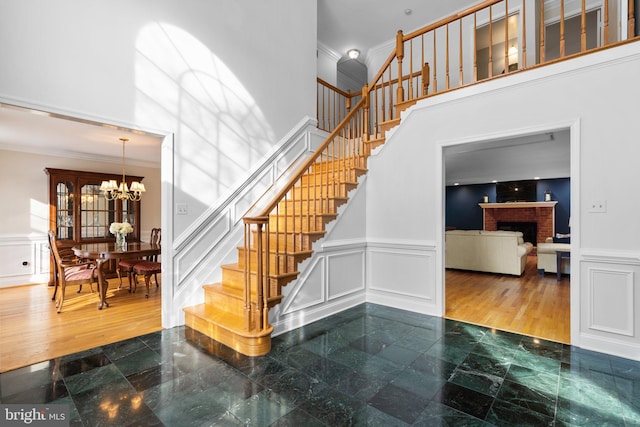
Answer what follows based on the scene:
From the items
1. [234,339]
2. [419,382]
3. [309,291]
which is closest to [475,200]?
[309,291]

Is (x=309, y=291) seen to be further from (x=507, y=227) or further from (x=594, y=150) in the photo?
(x=507, y=227)

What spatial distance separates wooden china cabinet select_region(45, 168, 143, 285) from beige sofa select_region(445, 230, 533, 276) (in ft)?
22.9

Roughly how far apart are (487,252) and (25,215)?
8809mm

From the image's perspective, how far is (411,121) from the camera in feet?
12.9

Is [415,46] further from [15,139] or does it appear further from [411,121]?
[15,139]

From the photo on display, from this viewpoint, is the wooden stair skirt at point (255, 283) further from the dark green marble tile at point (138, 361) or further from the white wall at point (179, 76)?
the dark green marble tile at point (138, 361)

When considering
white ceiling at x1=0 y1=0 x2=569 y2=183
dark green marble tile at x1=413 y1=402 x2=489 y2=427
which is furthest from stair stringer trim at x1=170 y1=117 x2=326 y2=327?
dark green marble tile at x1=413 y1=402 x2=489 y2=427

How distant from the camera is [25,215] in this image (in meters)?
5.52

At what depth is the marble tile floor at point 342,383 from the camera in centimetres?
182

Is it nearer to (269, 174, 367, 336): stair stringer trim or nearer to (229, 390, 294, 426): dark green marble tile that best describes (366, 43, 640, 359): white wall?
(269, 174, 367, 336): stair stringer trim

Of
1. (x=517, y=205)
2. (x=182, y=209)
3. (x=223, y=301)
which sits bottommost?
(x=223, y=301)

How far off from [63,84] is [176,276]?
2.04 meters

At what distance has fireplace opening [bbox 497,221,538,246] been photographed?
31.1 ft

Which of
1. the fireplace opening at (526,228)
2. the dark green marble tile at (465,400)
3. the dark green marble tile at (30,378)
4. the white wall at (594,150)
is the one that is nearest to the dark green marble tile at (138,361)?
the dark green marble tile at (30,378)
